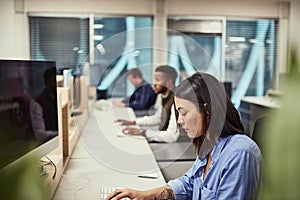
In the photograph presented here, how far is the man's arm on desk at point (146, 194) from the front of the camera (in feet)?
4.89

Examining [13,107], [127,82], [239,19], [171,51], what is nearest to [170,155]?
[13,107]

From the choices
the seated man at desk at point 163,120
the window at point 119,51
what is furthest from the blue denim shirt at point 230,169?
the window at point 119,51

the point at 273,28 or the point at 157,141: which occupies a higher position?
the point at 273,28

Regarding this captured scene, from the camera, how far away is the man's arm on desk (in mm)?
1491

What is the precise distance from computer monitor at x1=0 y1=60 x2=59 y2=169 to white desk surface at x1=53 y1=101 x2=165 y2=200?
8.6 inches

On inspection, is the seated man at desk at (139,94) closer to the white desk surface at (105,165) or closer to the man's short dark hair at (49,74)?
the white desk surface at (105,165)

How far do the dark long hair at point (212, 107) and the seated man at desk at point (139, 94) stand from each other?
296cm

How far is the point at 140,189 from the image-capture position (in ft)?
5.42

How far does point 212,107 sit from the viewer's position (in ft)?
4.54

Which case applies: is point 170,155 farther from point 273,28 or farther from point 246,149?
point 273,28

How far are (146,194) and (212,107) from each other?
0.48m

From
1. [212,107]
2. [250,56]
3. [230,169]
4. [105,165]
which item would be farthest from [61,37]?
[230,169]

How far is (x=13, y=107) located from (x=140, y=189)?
0.72 m

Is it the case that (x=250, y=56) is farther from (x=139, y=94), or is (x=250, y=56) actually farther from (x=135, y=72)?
(x=139, y=94)
